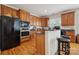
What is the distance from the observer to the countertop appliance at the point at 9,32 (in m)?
1.62

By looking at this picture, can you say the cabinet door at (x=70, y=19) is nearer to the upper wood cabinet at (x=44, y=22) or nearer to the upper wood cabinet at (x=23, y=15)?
Answer: the upper wood cabinet at (x=44, y=22)

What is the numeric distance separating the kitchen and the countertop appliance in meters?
0.06

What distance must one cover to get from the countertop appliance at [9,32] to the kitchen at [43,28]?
0.06 metres

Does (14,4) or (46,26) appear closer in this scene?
(14,4)

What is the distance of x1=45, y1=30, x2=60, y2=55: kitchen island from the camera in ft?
5.90

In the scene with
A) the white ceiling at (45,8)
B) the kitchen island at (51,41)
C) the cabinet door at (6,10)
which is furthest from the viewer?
the kitchen island at (51,41)

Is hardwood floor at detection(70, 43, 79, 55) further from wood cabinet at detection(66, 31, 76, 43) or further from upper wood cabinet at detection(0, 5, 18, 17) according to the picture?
upper wood cabinet at detection(0, 5, 18, 17)

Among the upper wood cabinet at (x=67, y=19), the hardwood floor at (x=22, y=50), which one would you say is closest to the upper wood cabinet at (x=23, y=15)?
the hardwood floor at (x=22, y=50)

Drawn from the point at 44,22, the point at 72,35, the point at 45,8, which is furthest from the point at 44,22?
the point at 72,35

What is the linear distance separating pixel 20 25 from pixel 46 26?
16.5 inches

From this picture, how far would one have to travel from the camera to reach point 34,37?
1835mm

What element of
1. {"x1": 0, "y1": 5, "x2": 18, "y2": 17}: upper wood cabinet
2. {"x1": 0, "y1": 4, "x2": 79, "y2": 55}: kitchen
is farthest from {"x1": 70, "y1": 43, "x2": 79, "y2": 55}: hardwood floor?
{"x1": 0, "y1": 5, "x2": 18, "y2": 17}: upper wood cabinet
